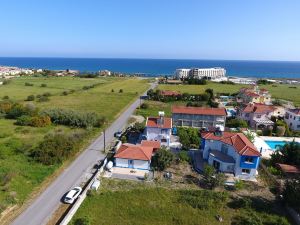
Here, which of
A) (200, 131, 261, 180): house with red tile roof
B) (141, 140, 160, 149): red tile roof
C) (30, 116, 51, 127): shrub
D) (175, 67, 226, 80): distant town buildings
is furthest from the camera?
(175, 67, 226, 80): distant town buildings

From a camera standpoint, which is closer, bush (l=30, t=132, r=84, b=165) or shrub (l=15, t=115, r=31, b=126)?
bush (l=30, t=132, r=84, b=165)

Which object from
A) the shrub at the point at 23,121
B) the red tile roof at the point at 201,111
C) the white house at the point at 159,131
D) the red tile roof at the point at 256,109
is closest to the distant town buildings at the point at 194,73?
the red tile roof at the point at 256,109

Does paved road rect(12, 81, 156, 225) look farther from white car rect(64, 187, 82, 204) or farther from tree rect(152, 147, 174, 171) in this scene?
tree rect(152, 147, 174, 171)

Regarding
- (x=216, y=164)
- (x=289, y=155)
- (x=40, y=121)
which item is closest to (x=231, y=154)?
(x=216, y=164)

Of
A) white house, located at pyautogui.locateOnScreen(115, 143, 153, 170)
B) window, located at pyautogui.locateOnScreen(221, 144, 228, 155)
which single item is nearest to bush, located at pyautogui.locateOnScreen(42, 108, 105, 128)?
white house, located at pyautogui.locateOnScreen(115, 143, 153, 170)

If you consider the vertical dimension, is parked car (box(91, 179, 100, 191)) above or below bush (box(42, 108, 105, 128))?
below

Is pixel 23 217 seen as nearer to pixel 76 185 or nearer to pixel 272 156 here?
pixel 76 185

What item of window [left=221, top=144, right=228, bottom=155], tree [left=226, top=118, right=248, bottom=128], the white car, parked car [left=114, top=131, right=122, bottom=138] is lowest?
the white car
